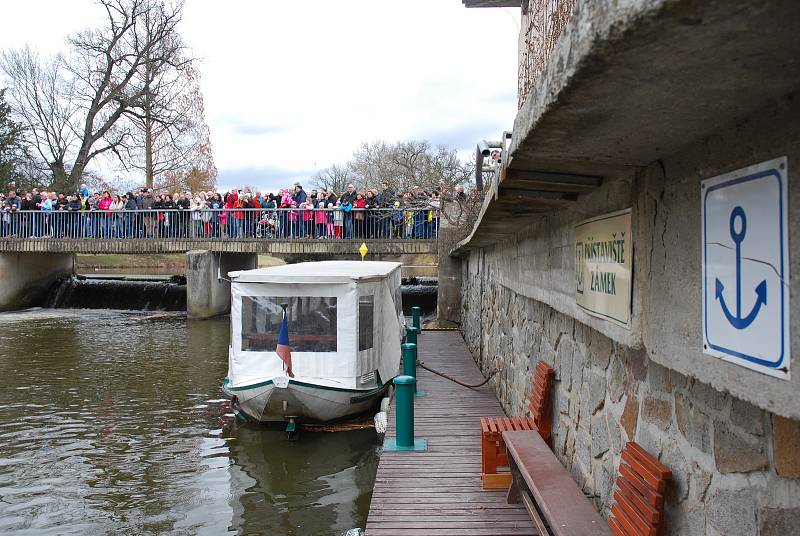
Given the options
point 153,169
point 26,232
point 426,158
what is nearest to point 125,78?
point 153,169

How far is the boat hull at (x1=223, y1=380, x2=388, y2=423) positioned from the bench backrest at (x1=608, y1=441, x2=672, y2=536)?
6.90 m

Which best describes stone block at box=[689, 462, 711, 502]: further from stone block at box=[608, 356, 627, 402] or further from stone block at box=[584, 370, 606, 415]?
stone block at box=[584, 370, 606, 415]

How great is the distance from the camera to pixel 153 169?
41.2 metres

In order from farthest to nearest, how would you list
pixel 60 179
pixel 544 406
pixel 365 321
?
pixel 60 179, pixel 365 321, pixel 544 406

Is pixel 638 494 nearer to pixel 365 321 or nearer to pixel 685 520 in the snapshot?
pixel 685 520

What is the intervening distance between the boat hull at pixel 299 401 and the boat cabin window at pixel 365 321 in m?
0.70

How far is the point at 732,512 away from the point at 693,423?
0.38m

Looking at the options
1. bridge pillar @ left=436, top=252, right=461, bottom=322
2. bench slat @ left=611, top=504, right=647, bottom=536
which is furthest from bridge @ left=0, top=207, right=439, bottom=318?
bench slat @ left=611, top=504, right=647, bottom=536

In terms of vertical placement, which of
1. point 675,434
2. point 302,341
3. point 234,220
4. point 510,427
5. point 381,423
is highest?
point 234,220

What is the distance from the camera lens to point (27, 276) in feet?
95.3

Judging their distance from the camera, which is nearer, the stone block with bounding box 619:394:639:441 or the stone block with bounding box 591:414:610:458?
the stone block with bounding box 619:394:639:441

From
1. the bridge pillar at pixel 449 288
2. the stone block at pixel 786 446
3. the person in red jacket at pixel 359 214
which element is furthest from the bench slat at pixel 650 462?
the person in red jacket at pixel 359 214

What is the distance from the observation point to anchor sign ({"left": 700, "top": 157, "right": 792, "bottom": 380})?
1778 mm

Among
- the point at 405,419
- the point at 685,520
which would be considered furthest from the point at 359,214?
the point at 685,520
